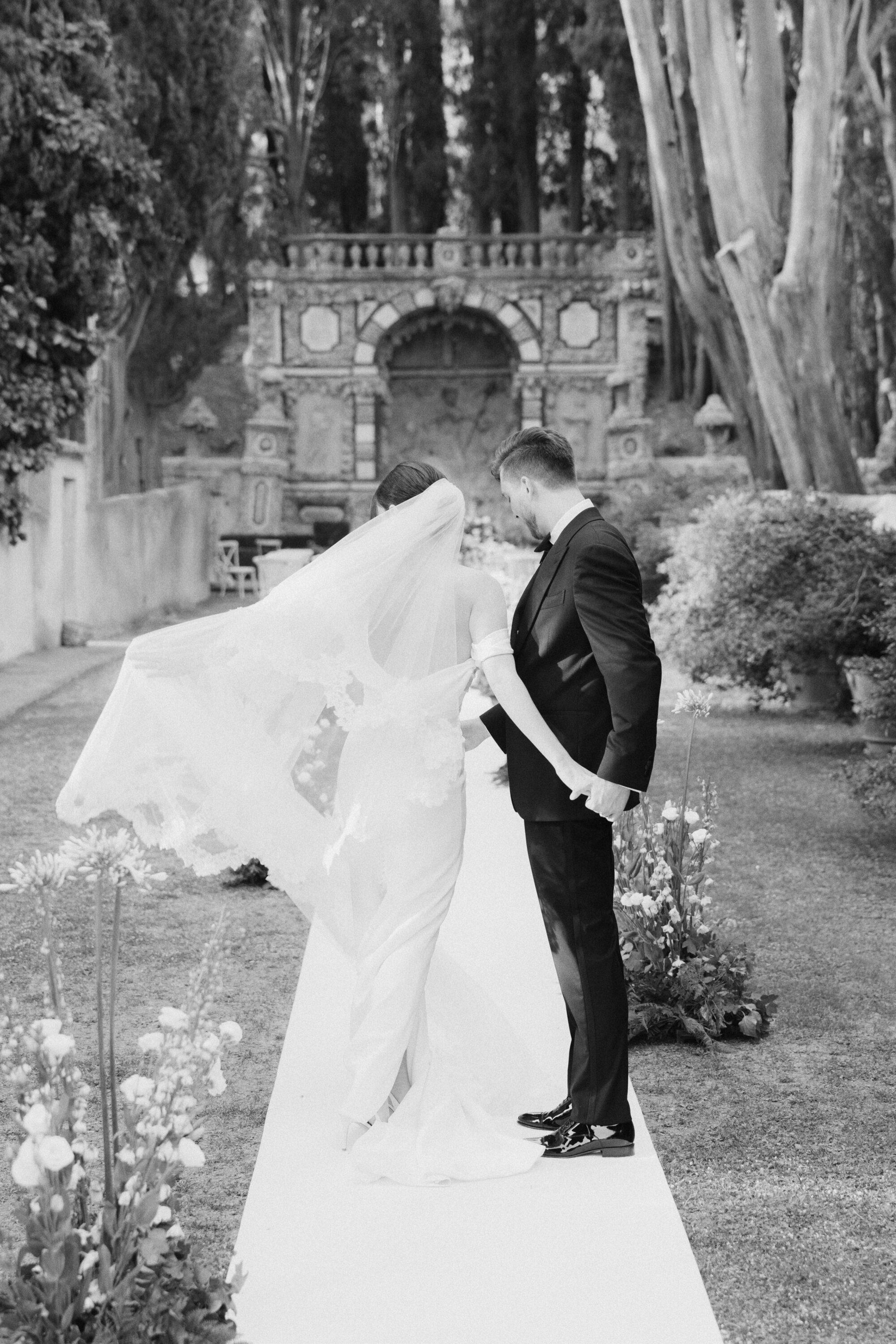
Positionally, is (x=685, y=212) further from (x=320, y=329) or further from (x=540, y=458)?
(x=320, y=329)

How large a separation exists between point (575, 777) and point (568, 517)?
2.27ft

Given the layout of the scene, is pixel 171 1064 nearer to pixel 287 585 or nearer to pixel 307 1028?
pixel 287 585

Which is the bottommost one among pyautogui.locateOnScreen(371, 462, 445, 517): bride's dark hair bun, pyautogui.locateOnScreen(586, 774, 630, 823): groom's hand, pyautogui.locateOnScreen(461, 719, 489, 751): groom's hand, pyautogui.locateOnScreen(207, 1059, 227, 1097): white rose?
pyautogui.locateOnScreen(207, 1059, 227, 1097): white rose

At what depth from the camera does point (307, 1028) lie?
16.9ft

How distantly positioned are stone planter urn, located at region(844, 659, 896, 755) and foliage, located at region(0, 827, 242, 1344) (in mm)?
6356

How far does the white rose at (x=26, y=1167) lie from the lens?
98.3 inches

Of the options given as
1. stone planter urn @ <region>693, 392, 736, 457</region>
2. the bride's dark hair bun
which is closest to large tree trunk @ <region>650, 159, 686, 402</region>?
stone planter urn @ <region>693, 392, 736, 457</region>

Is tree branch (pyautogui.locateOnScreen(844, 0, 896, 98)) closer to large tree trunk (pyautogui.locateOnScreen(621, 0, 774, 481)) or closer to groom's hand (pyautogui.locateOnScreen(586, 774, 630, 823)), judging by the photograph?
large tree trunk (pyautogui.locateOnScreen(621, 0, 774, 481))

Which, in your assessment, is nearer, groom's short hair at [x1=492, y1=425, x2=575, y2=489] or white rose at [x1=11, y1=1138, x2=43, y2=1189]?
white rose at [x1=11, y1=1138, x2=43, y2=1189]

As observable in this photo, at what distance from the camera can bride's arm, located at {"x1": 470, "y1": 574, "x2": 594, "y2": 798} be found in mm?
3869

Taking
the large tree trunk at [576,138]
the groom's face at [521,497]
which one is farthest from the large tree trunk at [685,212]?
the large tree trunk at [576,138]

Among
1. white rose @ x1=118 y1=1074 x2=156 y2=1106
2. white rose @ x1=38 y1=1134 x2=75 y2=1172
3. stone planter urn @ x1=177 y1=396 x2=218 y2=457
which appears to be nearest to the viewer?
white rose @ x1=38 y1=1134 x2=75 y2=1172

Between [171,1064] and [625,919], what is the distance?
109 inches

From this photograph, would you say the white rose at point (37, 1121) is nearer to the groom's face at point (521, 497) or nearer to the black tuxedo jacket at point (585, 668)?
the black tuxedo jacket at point (585, 668)
